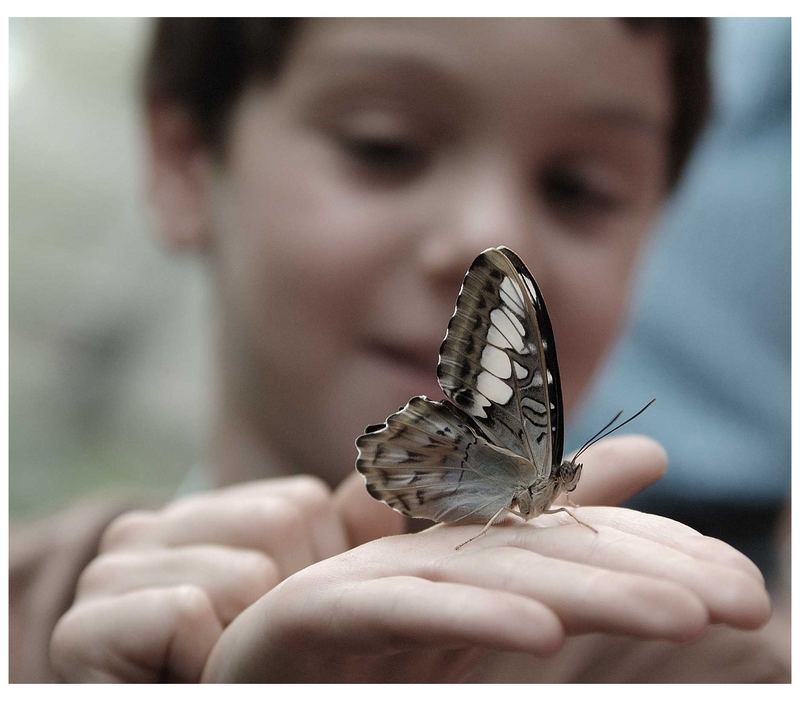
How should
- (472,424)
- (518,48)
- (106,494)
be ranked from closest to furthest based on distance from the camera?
(472,424), (518,48), (106,494)

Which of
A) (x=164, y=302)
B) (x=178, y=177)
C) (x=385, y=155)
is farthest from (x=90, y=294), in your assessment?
(x=385, y=155)

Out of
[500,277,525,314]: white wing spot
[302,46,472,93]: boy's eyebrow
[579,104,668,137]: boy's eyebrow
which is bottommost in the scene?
[500,277,525,314]: white wing spot

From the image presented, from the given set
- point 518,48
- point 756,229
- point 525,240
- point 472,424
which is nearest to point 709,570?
point 472,424

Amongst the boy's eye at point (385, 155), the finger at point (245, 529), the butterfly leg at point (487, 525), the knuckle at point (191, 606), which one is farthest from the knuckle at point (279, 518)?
the boy's eye at point (385, 155)

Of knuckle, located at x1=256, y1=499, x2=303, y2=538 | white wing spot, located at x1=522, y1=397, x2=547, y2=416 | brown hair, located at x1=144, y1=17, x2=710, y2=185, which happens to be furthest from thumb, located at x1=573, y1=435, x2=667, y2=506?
brown hair, located at x1=144, y1=17, x2=710, y2=185

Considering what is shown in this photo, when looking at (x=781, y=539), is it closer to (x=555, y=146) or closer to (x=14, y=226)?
(x=555, y=146)

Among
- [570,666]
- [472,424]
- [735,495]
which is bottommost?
[570,666]

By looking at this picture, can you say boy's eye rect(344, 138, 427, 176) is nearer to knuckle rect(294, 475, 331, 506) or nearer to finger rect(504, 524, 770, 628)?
knuckle rect(294, 475, 331, 506)

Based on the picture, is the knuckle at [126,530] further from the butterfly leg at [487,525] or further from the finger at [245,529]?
the butterfly leg at [487,525]
